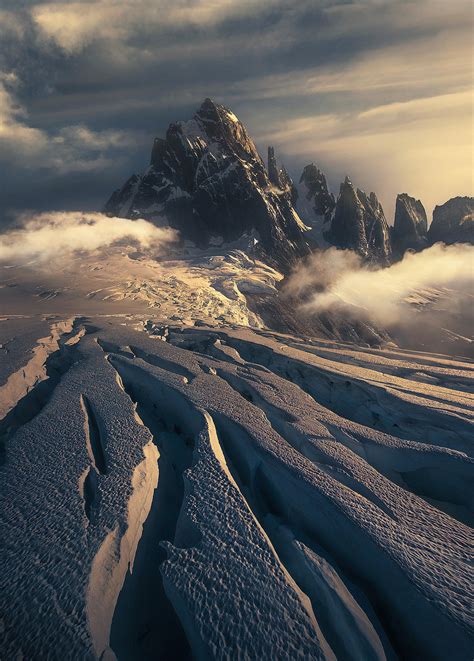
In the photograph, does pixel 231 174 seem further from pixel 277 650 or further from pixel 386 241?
pixel 277 650

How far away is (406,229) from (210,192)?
12101cm

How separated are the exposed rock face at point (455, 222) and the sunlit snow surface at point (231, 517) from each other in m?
208

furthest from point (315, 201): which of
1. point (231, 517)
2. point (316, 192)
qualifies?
point (231, 517)

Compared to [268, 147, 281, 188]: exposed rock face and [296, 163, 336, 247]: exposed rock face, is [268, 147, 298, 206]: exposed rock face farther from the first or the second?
[296, 163, 336, 247]: exposed rock face

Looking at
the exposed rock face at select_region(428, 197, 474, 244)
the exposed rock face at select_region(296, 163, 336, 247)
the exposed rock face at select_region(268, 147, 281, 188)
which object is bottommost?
the exposed rock face at select_region(428, 197, 474, 244)

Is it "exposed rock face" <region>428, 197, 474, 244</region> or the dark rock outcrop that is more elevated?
the dark rock outcrop

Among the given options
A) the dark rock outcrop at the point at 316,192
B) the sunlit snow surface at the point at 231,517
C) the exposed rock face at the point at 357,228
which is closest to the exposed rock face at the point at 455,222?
the exposed rock face at the point at 357,228

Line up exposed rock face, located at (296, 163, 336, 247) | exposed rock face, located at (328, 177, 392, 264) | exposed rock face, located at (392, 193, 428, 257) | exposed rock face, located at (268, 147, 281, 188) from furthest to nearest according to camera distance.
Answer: exposed rock face, located at (392, 193, 428, 257), exposed rock face, located at (296, 163, 336, 247), exposed rock face, located at (328, 177, 392, 264), exposed rock face, located at (268, 147, 281, 188)

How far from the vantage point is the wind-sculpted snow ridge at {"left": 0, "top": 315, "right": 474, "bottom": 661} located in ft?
13.6

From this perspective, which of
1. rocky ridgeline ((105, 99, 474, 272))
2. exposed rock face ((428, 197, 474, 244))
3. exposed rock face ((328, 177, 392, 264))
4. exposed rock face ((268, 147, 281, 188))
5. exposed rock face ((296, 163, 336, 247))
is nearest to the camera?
rocky ridgeline ((105, 99, 474, 272))

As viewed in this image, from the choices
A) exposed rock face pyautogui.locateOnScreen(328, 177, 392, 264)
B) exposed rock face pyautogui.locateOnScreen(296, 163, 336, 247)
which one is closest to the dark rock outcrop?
exposed rock face pyautogui.locateOnScreen(296, 163, 336, 247)

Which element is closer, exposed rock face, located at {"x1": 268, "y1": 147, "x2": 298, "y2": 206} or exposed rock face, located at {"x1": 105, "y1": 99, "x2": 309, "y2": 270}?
exposed rock face, located at {"x1": 105, "y1": 99, "x2": 309, "y2": 270}

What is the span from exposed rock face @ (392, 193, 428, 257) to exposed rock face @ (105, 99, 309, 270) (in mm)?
83001

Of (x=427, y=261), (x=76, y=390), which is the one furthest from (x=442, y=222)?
(x=76, y=390)
